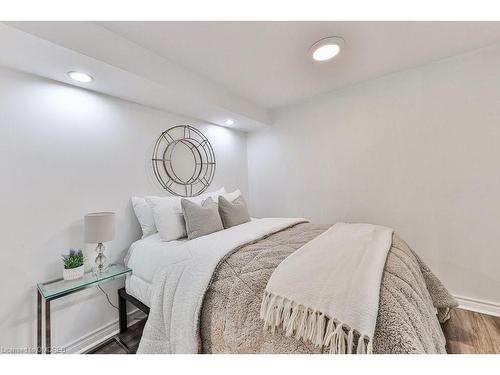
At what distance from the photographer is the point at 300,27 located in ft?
5.05

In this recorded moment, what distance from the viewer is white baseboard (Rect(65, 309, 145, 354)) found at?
5.32 ft

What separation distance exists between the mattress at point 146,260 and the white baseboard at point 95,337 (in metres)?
0.38

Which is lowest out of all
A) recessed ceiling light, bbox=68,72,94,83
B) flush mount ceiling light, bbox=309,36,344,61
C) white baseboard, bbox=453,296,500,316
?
white baseboard, bbox=453,296,500,316

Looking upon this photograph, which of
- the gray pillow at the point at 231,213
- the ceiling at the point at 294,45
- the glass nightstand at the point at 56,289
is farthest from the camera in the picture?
the gray pillow at the point at 231,213

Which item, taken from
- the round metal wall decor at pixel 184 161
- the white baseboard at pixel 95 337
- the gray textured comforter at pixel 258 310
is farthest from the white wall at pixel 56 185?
the gray textured comforter at pixel 258 310

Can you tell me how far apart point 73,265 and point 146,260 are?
1.59 ft

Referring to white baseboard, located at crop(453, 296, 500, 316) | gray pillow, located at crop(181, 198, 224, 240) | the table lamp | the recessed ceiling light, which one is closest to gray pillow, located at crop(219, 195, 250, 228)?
gray pillow, located at crop(181, 198, 224, 240)

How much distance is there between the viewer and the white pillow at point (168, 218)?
1865 millimetres

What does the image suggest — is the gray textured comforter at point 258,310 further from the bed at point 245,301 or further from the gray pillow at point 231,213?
the gray pillow at point 231,213

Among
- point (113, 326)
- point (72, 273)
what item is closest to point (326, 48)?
point (72, 273)

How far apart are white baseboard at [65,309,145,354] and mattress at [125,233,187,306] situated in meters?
0.38

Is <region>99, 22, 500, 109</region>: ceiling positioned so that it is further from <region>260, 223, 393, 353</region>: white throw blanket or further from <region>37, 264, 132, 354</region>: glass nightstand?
<region>37, 264, 132, 354</region>: glass nightstand

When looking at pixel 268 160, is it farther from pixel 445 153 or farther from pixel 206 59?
pixel 445 153
